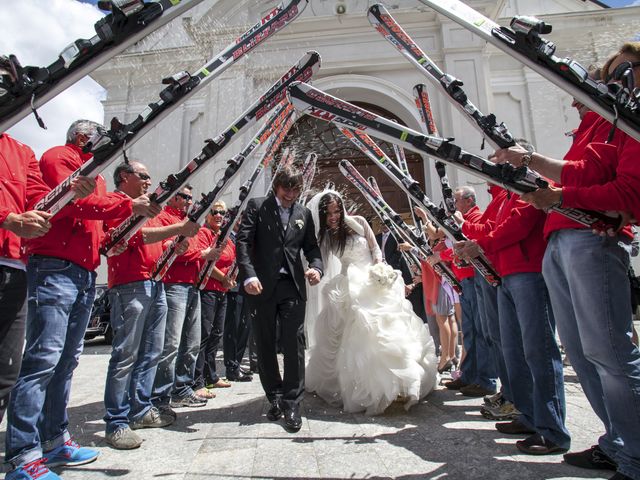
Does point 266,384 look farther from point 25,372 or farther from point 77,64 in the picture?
point 77,64

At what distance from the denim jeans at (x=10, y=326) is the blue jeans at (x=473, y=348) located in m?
3.73

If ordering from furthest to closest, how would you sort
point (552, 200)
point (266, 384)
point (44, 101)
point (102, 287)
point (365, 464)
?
point (102, 287)
point (266, 384)
point (365, 464)
point (552, 200)
point (44, 101)

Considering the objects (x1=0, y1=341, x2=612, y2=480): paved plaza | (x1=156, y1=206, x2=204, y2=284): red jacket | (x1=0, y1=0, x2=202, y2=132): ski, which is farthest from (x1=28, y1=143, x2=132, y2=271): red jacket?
→ (x1=0, y1=341, x2=612, y2=480): paved plaza

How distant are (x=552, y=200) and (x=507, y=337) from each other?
134 centimetres

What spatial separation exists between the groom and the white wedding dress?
532mm

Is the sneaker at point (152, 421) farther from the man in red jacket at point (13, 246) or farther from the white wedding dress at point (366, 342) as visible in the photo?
the white wedding dress at point (366, 342)

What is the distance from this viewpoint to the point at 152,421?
318cm

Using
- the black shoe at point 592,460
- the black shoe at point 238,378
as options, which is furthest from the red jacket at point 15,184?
the black shoe at point 238,378

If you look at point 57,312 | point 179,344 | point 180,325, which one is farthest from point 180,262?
point 57,312

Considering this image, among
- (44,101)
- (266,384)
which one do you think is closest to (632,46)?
(44,101)

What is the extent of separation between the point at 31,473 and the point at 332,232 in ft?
10.8

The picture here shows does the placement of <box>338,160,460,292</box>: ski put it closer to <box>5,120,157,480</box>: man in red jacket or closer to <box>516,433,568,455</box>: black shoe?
<box>516,433,568,455</box>: black shoe

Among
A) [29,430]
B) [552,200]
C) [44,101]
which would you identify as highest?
[44,101]

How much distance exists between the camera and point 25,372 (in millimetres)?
2244
